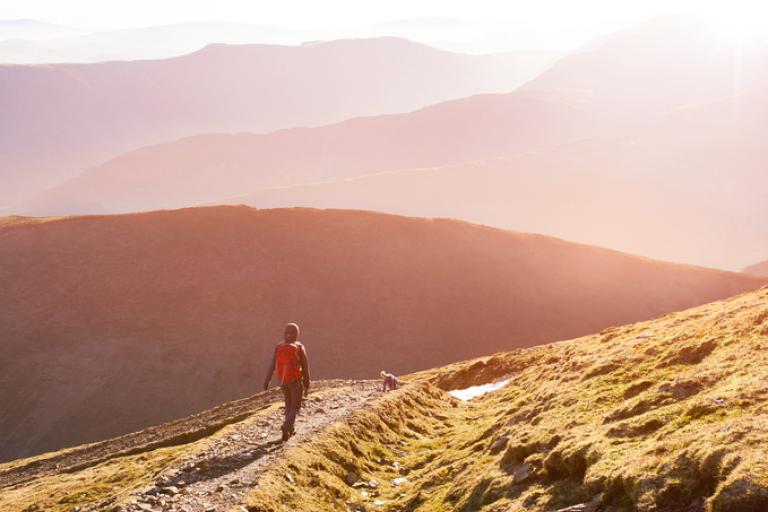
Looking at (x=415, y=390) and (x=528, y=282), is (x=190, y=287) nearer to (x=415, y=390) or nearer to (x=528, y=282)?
(x=528, y=282)

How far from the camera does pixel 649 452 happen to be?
10.6 meters

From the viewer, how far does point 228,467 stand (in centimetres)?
1639

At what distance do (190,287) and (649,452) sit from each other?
8168 centimetres

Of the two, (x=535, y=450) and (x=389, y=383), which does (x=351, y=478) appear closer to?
(x=535, y=450)

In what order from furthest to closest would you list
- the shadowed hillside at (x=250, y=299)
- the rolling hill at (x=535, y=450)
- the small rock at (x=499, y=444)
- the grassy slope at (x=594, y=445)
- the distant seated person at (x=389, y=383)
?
the shadowed hillside at (x=250, y=299) → the distant seated person at (x=389, y=383) → the small rock at (x=499, y=444) → the rolling hill at (x=535, y=450) → the grassy slope at (x=594, y=445)

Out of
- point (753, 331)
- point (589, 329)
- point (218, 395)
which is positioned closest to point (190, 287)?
point (218, 395)

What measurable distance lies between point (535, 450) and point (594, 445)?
2.14 m

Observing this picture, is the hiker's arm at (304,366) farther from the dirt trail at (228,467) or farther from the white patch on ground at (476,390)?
the white patch on ground at (476,390)

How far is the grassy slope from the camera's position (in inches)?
367

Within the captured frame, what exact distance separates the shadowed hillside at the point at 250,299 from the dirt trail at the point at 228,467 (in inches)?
1953

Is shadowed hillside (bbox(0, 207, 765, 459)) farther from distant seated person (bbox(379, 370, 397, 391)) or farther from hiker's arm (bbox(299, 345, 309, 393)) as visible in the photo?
hiker's arm (bbox(299, 345, 309, 393))

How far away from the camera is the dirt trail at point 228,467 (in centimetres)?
1395

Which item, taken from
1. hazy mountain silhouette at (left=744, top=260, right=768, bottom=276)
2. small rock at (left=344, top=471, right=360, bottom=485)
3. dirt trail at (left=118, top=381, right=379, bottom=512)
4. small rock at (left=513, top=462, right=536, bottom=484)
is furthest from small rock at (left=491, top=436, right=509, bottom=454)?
hazy mountain silhouette at (left=744, top=260, right=768, bottom=276)

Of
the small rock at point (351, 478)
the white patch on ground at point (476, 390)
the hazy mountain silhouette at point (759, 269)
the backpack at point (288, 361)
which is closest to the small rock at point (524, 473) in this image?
the small rock at point (351, 478)
